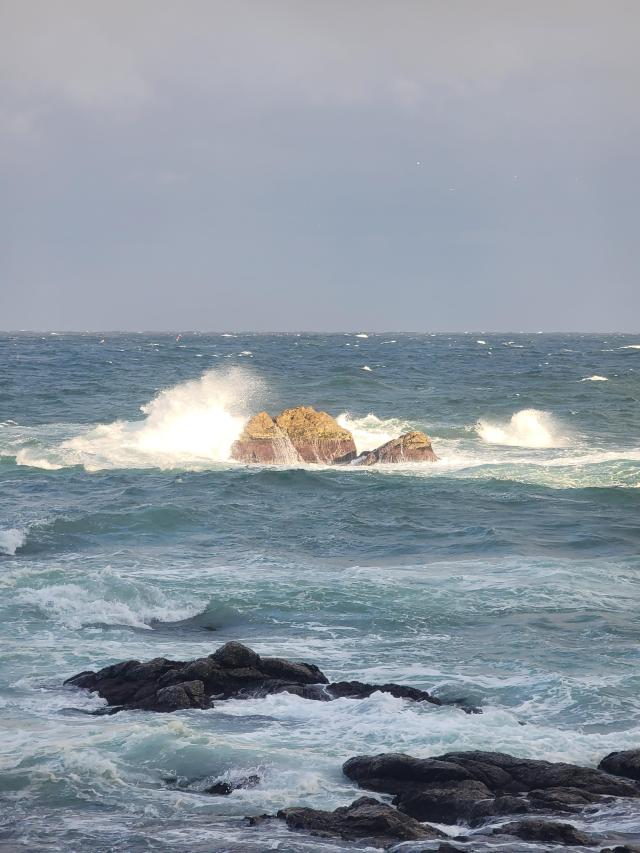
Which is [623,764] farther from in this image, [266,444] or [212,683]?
[266,444]

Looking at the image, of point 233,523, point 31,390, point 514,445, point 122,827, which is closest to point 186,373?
point 31,390

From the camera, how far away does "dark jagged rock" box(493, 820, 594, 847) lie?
873 centimetres

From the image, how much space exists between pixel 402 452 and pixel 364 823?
898 inches

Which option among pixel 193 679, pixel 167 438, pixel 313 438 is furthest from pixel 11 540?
pixel 167 438

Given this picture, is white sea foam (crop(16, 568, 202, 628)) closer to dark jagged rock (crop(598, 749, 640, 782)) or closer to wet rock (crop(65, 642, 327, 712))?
wet rock (crop(65, 642, 327, 712))

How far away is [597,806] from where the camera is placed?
9578mm

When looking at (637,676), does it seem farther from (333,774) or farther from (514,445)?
(514,445)

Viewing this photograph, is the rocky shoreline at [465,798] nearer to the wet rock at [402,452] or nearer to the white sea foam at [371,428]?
the wet rock at [402,452]

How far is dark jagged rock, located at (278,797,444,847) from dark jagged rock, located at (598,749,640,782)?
221 cm

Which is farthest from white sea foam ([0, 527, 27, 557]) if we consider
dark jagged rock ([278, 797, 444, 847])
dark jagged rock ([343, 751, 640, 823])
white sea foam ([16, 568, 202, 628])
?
dark jagged rock ([278, 797, 444, 847])

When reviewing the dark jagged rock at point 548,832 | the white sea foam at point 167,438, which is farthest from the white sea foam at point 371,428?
the dark jagged rock at point 548,832

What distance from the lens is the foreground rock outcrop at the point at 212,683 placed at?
1239 centimetres

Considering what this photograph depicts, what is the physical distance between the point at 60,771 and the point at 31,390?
4695cm

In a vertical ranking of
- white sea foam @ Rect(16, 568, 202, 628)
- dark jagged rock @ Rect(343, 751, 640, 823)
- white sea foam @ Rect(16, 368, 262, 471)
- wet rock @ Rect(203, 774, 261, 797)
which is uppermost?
white sea foam @ Rect(16, 368, 262, 471)
